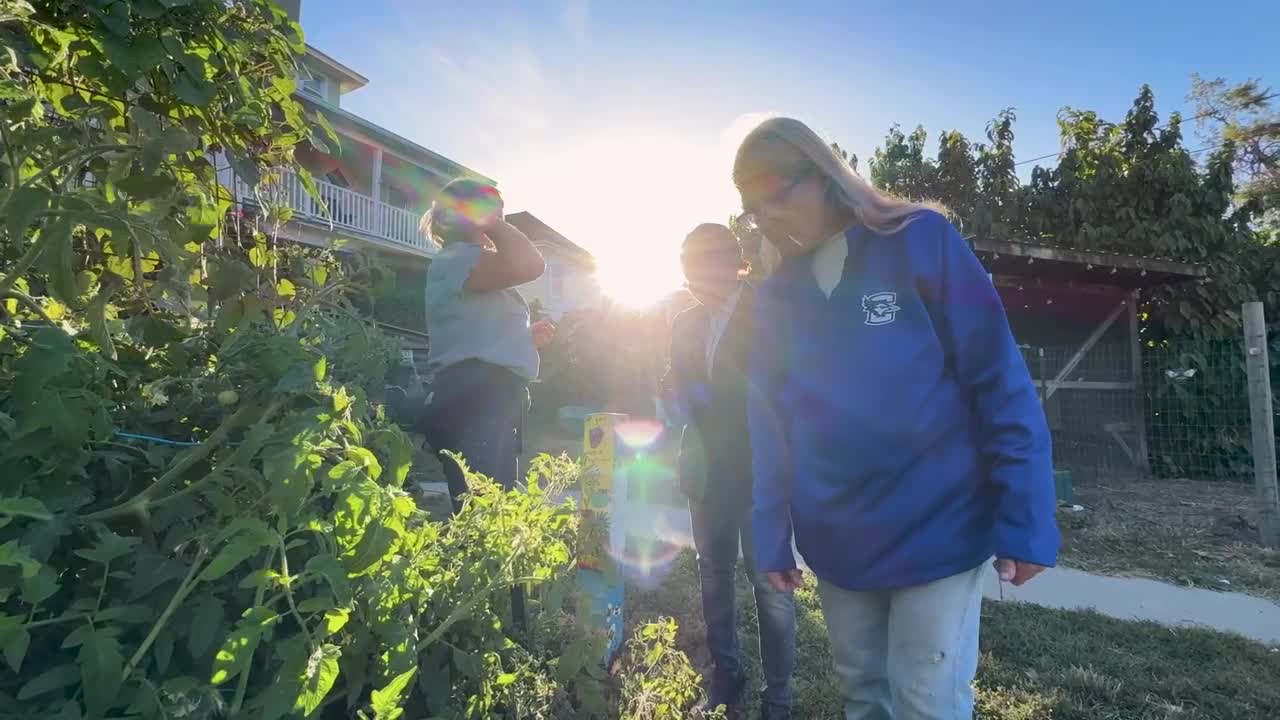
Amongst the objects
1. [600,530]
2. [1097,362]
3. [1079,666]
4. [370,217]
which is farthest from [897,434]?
[370,217]

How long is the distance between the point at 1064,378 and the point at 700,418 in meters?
8.26

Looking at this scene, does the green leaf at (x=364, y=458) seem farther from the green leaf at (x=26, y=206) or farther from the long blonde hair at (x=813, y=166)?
the long blonde hair at (x=813, y=166)

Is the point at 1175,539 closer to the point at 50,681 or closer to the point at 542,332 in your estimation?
the point at 542,332

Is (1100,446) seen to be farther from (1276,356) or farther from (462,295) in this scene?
(462,295)

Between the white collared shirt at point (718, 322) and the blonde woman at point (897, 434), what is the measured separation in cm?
82

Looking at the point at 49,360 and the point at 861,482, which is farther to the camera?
the point at 861,482

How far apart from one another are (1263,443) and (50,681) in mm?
6954

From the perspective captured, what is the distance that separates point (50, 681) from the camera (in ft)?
2.79

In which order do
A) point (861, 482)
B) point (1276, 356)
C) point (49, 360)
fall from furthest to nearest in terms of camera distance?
point (1276, 356) → point (861, 482) → point (49, 360)

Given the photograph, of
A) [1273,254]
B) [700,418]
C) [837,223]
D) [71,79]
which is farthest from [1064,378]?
[71,79]

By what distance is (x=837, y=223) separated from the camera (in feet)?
5.81

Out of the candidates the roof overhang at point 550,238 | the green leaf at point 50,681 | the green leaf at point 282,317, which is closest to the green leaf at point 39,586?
the green leaf at point 50,681

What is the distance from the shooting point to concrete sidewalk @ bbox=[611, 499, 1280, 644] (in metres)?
3.81

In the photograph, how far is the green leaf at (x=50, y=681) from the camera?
2.73ft
